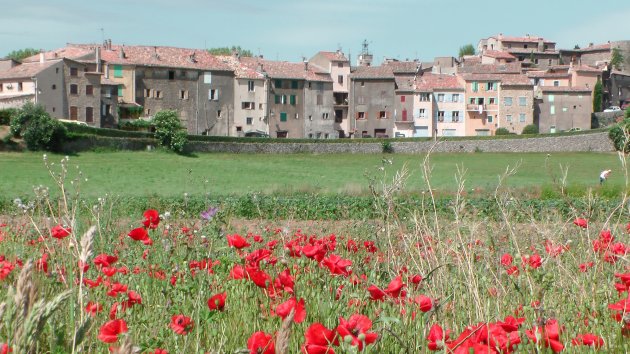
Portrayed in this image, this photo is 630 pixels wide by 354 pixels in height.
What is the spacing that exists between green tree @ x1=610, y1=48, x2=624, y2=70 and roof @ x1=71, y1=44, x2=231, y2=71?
64.9 meters

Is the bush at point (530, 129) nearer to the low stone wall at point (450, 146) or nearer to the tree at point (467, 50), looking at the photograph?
the low stone wall at point (450, 146)

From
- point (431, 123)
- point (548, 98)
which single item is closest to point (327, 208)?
point (431, 123)

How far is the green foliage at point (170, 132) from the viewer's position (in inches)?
2420

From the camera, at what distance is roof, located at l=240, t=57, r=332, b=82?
8838cm

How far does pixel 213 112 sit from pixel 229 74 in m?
4.19

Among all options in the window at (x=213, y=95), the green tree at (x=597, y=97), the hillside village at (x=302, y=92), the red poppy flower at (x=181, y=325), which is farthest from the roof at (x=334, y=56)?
the red poppy flower at (x=181, y=325)

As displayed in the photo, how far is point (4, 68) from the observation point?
7450 cm

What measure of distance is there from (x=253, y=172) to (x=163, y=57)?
31843 mm

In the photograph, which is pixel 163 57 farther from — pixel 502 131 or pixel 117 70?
pixel 502 131

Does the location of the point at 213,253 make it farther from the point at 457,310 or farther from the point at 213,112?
the point at 213,112

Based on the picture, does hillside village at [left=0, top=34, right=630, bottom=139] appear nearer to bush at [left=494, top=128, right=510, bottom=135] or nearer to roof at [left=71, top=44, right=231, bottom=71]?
roof at [left=71, top=44, right=231, bottom=71]

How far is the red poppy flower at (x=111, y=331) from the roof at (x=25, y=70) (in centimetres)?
6964

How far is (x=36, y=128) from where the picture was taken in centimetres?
5494

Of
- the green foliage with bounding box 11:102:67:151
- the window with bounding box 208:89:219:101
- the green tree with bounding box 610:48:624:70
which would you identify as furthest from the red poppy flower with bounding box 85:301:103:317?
the green tree with bounding box 610:48:624:70
